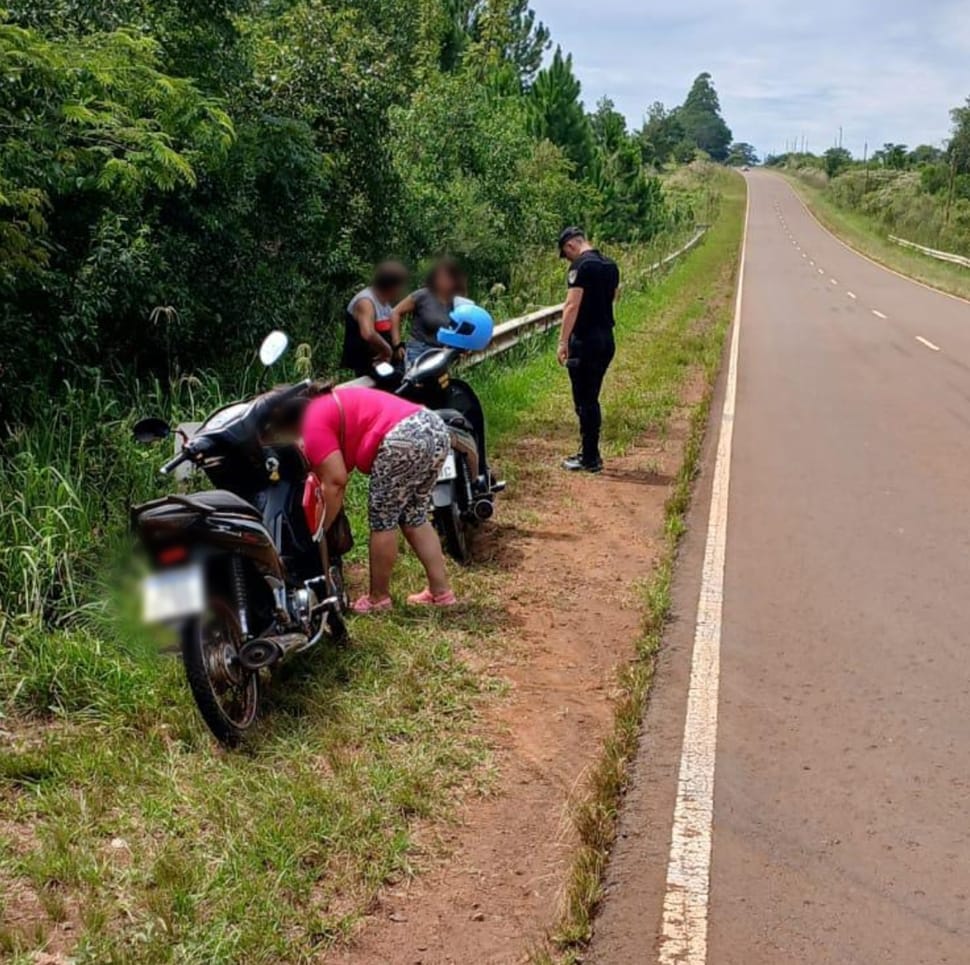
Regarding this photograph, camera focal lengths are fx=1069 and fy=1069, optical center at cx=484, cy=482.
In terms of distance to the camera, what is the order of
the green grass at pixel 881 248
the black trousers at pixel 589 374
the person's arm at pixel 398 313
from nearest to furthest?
the person's arm at pixel 398 313 < the black trousers at pixel 589 374 < the green grass at pixel 881 248

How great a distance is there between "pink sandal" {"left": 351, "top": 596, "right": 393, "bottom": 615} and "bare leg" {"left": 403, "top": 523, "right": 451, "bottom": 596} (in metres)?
0.25

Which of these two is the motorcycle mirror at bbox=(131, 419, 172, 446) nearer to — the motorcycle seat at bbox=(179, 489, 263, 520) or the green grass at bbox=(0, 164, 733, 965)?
the motorcycle seat at bbox=(179, 489, 263, 520)

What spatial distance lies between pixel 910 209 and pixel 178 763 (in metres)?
61.9

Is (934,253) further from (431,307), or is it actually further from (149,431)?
(149,431)

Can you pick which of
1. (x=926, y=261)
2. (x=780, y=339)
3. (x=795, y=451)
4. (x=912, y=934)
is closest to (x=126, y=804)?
(x=912, y=934)

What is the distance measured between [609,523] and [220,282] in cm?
345

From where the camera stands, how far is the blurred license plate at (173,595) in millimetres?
3633

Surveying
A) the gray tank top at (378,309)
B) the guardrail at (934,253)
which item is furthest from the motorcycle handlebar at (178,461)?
the guardrail at (934,253)

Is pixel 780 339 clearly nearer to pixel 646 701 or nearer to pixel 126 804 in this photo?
pixel 646 701

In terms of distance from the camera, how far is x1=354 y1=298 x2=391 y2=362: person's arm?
7.03m

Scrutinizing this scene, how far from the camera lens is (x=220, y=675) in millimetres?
3996

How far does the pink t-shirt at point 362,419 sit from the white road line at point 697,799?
1.84 meters

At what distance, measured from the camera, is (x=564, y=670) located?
197 inches

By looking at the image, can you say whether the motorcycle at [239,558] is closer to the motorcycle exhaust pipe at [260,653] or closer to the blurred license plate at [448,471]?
the motorcycle exhaust pipe at [260,653]
